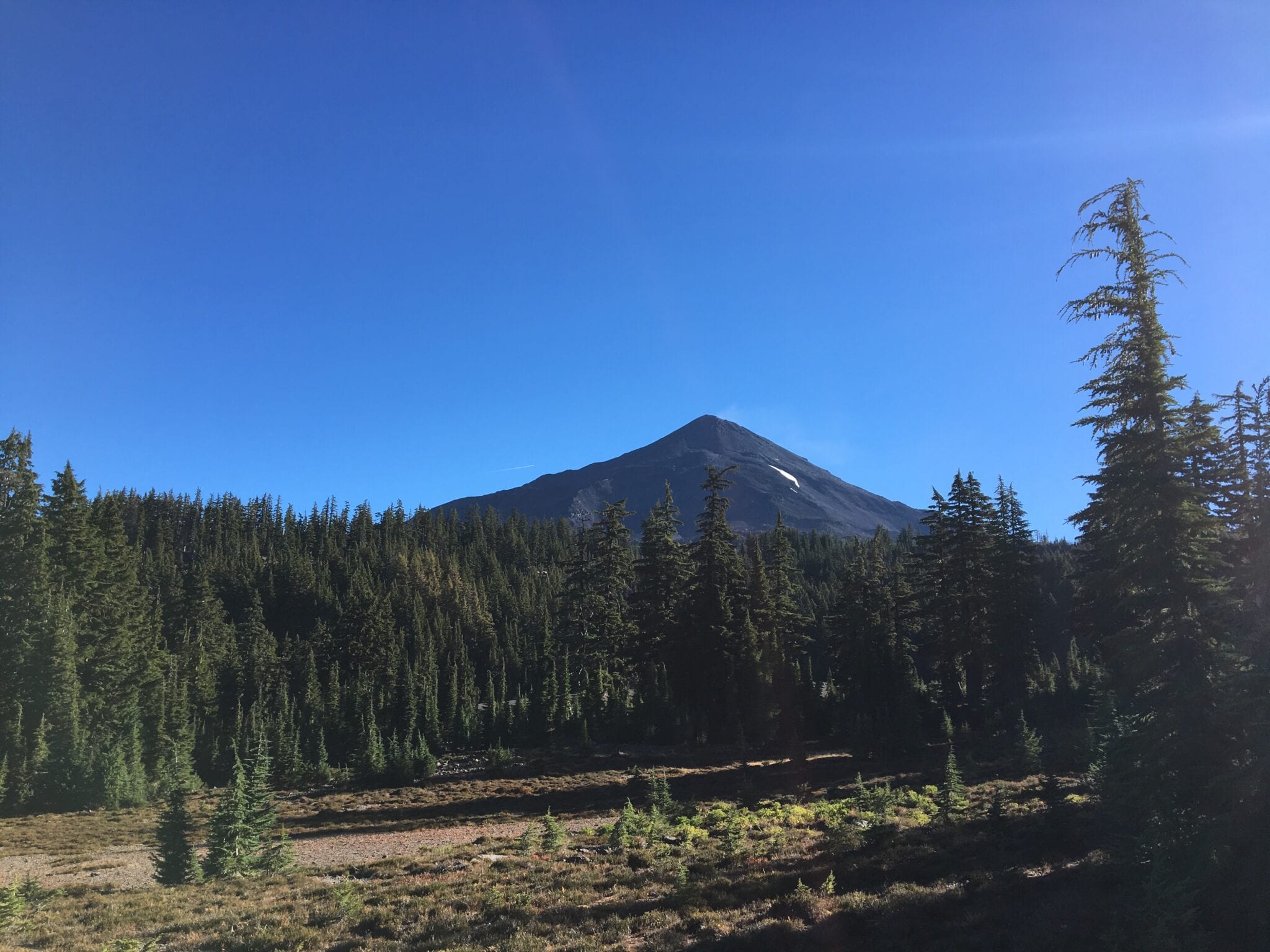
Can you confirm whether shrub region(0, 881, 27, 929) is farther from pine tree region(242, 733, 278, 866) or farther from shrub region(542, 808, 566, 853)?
shrub region(542, 808, 566, 853)

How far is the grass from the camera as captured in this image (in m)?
10.8

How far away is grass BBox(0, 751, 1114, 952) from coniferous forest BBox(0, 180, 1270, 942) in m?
1.85

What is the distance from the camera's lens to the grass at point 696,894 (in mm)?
10789

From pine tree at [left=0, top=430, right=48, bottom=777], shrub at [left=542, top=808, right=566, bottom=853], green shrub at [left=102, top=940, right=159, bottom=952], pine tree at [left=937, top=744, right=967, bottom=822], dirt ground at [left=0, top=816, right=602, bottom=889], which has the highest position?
pine tree at [left=0, top=430, right=48, bottom=777]

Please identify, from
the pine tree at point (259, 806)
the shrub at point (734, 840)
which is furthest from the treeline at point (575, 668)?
the shrub at point (734, 840)

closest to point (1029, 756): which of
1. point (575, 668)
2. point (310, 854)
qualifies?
point (310, 854)

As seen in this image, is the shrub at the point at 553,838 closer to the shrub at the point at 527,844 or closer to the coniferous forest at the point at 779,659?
the shrub at the point at 527,844

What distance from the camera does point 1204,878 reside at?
1018cm

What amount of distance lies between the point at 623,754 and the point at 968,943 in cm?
3259

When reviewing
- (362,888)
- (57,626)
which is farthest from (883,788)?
(57,626)

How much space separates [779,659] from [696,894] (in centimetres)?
3230

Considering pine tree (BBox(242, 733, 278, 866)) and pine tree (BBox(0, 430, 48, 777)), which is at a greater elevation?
pine tree (BBox(0, 430, 48, 777))

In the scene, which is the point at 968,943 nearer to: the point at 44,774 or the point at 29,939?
the point at 29,939

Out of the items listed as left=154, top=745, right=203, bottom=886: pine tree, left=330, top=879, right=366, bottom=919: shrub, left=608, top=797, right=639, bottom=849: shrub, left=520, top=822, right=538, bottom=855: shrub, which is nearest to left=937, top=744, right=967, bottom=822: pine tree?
left=608, top=797, right=639, bottom=849: shrub
